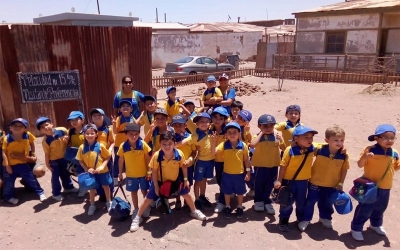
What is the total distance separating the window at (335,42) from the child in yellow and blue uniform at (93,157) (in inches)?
762

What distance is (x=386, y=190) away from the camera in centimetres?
375

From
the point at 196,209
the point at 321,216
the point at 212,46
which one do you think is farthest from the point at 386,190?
the point at 212,46

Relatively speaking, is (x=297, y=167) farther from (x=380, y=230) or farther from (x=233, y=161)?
(x=380, y=230)

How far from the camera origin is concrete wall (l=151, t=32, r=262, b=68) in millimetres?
29281

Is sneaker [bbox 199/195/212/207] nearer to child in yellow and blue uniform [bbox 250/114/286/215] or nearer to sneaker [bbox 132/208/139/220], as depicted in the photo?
child in yellow and blue uniform [bbox 250/114/286/215]

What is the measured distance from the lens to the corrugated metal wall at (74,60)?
6.95m

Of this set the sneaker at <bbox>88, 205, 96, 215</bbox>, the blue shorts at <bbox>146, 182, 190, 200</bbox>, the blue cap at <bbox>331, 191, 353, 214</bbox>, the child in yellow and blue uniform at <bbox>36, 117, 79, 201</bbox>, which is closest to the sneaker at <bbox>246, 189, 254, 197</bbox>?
the blue shorts at <bbox>146, 182, 190, 200</bbox>

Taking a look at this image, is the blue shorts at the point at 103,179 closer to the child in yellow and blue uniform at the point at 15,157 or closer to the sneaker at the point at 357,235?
the child in yellow and blue uniform at the point at 15,157

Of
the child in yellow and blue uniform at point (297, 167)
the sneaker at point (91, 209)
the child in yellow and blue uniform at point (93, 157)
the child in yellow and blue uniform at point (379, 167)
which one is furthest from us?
the sneaker at point (91, 209)

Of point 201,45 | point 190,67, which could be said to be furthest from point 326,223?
point 201,45

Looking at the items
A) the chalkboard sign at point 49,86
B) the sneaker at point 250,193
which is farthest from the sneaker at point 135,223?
the chalkboard sign at point 49,86

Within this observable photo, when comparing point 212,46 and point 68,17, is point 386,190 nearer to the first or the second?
point 68,17

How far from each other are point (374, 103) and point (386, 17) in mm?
9778

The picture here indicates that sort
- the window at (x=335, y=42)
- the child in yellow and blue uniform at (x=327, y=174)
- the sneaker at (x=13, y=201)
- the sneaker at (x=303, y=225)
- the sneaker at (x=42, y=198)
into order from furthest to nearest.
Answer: the window at (x=335, y=42), the sneaker at (x=42, y=198), the sneaker at (x=13, y=201), the sneaker at (x=303, y=225), the child in yellow and blue uniform at (x=327, y=174)
